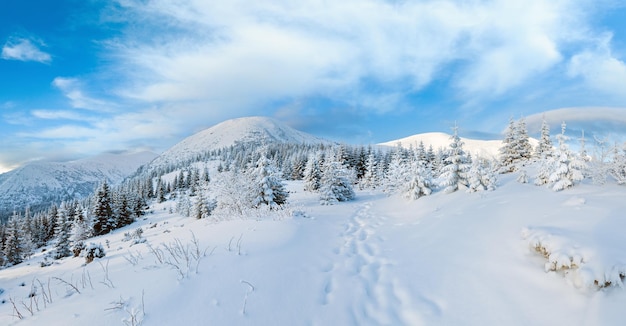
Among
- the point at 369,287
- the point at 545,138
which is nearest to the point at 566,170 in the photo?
the point at 369,287

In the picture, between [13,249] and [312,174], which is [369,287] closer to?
[312,174]

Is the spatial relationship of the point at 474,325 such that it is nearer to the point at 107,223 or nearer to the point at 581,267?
the point at 581,267

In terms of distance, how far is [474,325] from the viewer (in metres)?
3.82

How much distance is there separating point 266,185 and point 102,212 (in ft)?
110

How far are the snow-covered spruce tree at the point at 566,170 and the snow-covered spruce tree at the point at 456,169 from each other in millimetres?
6811

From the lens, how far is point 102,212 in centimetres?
4109

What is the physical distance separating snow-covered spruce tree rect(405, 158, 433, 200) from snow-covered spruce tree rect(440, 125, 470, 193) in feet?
6.59

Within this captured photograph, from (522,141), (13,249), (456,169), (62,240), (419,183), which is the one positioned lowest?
(13,249)

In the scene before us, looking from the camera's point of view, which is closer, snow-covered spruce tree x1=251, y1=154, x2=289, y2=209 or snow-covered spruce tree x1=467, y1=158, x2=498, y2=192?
snow-covered spruce tree x1=467, y1=158, x2=498, y2=192

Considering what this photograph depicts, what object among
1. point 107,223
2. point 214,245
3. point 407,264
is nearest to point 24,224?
point 107,223

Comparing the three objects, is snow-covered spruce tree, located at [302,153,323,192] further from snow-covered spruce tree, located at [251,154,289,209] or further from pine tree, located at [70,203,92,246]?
pine tree, located at [70,203,92,246]

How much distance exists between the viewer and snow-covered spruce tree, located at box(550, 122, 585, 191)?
437 inches

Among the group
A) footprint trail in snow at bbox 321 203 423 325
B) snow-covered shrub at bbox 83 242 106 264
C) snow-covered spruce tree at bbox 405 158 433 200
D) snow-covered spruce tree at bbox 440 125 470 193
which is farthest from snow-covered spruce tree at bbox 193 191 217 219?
footprint trail in snow at bbox 321 203 423 325

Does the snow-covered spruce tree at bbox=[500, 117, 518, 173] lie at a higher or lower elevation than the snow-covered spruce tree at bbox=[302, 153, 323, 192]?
higher
